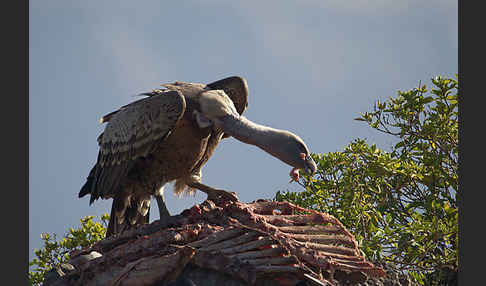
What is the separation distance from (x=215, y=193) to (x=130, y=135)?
1.31m

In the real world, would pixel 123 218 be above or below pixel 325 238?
above

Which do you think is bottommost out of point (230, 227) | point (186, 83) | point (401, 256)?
point (230, 227)

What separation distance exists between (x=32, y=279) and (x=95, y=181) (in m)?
2.67

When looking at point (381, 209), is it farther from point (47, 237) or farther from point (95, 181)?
point (47, 237)

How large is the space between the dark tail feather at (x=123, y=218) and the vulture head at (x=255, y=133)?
4.70ft

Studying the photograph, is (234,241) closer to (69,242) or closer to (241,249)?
(241,249)

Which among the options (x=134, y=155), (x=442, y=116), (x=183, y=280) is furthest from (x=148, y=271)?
(x=442, y=116)

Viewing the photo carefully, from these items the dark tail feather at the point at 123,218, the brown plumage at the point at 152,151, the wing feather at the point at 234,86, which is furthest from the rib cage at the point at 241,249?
the wing feather at the point at 234,86

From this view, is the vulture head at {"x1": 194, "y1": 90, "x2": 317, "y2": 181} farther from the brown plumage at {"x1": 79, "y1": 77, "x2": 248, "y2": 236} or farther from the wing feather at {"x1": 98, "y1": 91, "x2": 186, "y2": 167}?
the wing feather at {"x1": 98, "y1": 91, "x2": 186, "y2": 167}

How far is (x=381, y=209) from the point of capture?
7.43 metres

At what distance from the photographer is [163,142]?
20.1 feet

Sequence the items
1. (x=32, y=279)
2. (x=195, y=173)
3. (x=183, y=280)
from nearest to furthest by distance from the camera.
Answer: (x=183, y=280) → (x=195, y=173) → (x=32, y=279)

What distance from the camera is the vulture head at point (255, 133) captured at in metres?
5.05

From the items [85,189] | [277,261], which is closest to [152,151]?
[85,189]
